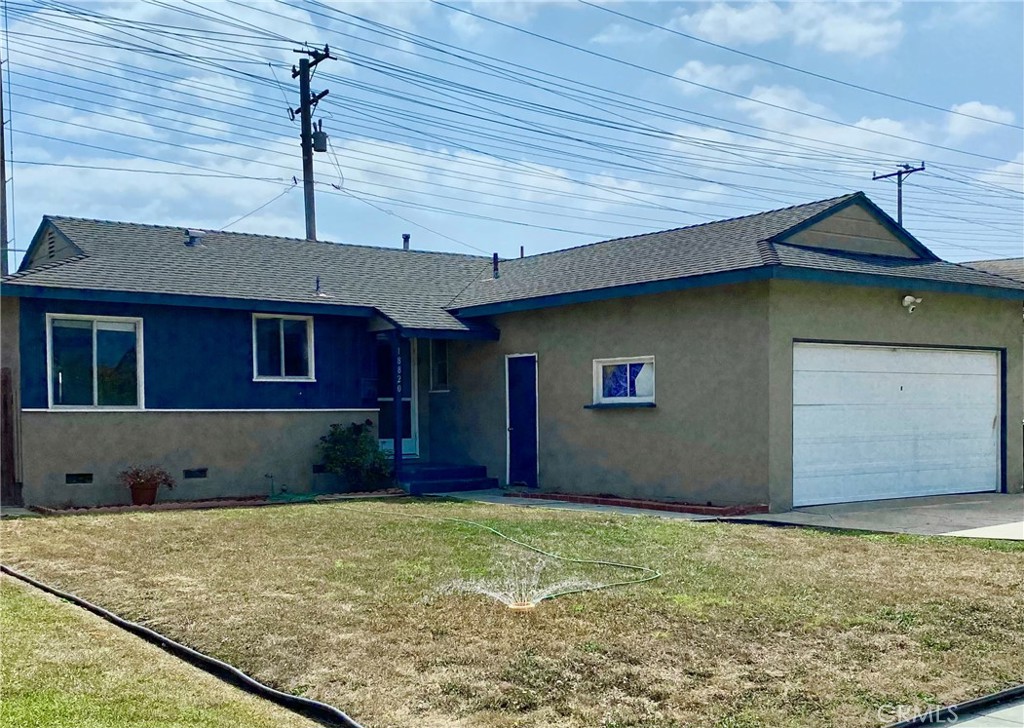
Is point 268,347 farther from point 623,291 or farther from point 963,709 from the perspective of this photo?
point 963,709

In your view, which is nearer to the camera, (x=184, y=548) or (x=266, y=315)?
(x=184, y=548)

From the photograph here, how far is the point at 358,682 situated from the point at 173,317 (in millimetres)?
11176

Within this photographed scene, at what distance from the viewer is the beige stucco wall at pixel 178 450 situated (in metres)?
14.2

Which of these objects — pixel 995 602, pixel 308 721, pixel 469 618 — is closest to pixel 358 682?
pixel 308 721

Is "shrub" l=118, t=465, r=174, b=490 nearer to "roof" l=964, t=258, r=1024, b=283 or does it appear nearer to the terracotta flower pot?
the terracotta flower pot

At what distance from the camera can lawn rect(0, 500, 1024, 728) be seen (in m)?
5.05

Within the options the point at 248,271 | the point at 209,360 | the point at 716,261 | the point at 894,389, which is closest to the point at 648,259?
the point at 716,261

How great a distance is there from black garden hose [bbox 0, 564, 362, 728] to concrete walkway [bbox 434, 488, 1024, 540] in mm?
7455

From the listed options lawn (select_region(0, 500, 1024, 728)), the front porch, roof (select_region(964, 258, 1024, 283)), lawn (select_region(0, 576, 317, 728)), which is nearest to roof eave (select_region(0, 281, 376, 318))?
the front porch

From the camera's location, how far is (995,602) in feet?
23.2

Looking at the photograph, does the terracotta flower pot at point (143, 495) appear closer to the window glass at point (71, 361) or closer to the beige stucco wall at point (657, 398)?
the window glass at point (71, 361)

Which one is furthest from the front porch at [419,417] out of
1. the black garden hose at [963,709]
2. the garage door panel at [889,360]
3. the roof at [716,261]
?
the black garden hose at [963,709]

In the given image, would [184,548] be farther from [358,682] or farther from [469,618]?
[358,682]

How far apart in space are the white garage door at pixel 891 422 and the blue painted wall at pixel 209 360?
7.71 meters
